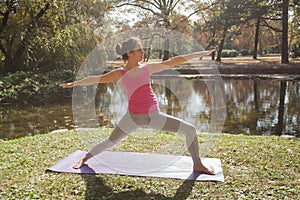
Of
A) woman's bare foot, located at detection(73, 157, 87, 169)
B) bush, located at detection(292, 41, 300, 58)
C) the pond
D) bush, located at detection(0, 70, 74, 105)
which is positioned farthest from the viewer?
bush, located at detection(292, 41, 300, 58)

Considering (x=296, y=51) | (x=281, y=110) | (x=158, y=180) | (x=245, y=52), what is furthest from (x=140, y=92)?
(x=245, y=52)

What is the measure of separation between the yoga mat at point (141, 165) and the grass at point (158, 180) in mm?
109

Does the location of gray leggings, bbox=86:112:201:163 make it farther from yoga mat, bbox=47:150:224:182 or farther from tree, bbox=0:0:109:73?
tree, bbox=0:0:109:73

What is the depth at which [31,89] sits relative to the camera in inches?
531

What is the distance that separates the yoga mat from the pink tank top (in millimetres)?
818

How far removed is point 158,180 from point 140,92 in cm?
105

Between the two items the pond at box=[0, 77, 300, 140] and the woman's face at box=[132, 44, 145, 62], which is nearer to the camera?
the woman's face at box=[132, 44, 145, 62]

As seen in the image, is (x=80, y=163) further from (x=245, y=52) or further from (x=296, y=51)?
(x=245, y=52)

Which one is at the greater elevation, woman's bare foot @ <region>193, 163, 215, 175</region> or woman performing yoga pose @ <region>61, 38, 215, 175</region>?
woman performing yoga pose @ <region>61, 38, 215, 175</region>

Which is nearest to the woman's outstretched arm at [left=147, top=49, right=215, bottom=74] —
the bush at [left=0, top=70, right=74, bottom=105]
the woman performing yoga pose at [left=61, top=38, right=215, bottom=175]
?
the woman performing yoga pose at [left=61, top=38, right=215, bottom=175]

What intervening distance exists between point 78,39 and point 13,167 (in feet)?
42.6

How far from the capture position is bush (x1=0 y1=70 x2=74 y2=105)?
12594 mm

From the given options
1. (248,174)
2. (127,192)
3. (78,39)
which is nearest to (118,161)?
(127,192)

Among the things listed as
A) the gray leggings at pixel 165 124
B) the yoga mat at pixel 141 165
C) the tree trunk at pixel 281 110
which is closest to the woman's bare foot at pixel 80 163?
the yoga mat at pixel 141 165
